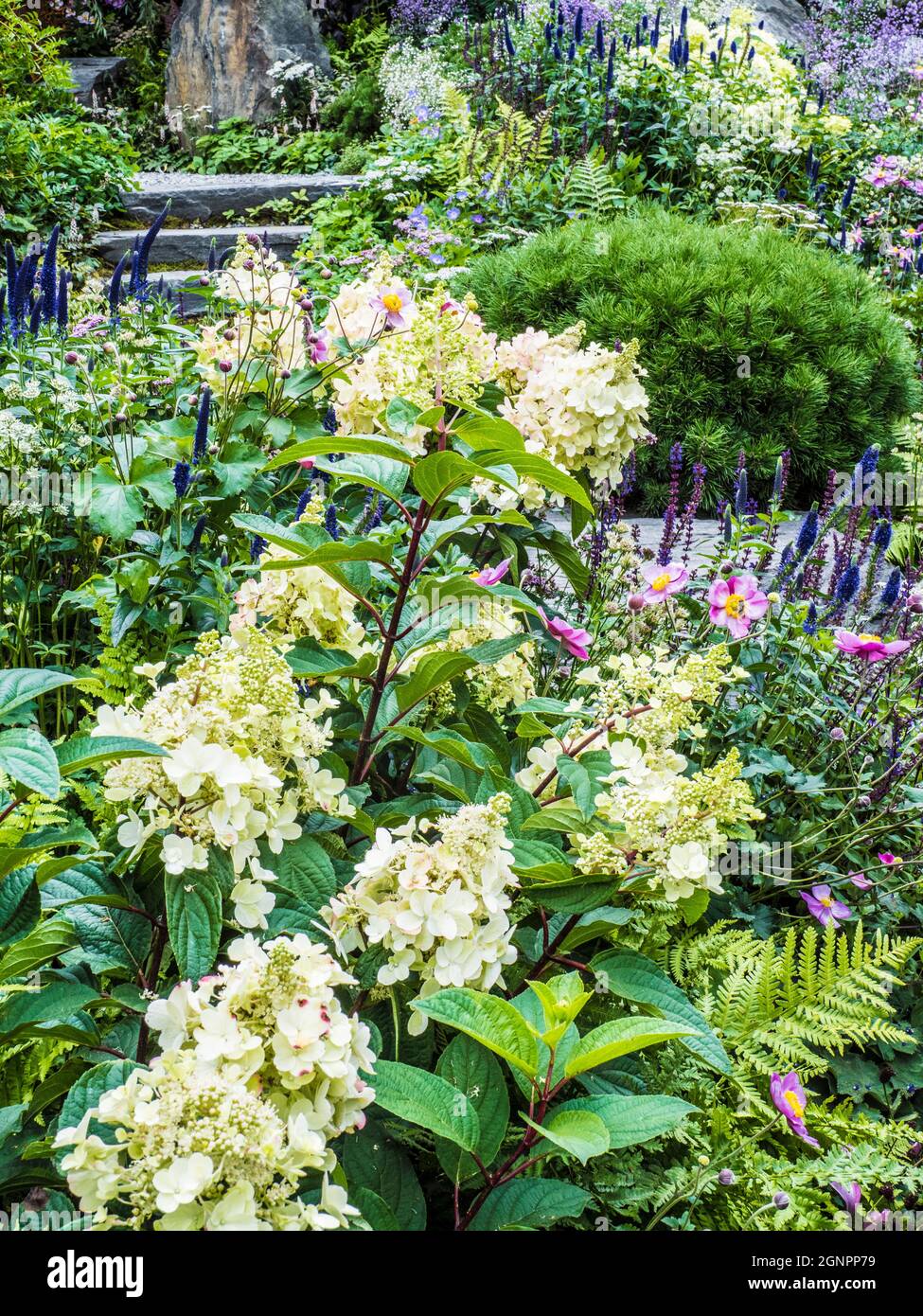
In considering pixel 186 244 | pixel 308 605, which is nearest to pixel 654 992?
pixel 308 605

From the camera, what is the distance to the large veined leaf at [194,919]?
109cm

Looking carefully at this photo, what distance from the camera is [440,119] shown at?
319 inches

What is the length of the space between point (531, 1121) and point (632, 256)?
4484mm

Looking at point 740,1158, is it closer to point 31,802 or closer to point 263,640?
point 263,640

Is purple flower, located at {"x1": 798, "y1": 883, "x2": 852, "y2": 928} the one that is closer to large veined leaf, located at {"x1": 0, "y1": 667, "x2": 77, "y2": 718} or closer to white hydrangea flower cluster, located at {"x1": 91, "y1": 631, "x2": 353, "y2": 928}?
white hydrangea flower cluster, located at {"x1": 91, "y1": 631, "x2": 353, "y2": 928}

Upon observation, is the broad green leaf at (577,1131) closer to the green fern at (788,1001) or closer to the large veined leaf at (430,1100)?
the large veined leaf at (430,1100)

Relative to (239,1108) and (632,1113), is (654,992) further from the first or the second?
(239,1108)

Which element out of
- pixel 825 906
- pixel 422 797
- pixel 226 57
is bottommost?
pixel 825 906

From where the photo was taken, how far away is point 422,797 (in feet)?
5.15

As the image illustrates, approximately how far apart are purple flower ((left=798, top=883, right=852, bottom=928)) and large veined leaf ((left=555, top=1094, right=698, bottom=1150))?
1.10 metres

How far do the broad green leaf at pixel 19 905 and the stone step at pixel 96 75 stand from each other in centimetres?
1039

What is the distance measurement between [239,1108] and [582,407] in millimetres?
1604

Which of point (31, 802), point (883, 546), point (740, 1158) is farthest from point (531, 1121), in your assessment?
point (883, 546)
